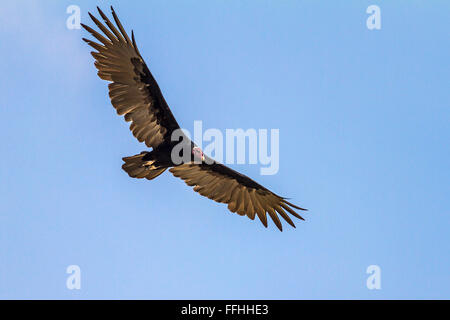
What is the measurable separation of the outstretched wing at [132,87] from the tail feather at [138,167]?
351mm

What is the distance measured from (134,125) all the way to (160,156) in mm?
811

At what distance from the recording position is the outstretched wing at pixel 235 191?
41.4ft

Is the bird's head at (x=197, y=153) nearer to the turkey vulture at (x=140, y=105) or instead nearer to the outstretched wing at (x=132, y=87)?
the turkey vulture at (x=140, y=105)

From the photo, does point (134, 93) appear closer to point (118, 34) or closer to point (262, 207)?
point (118, 34)

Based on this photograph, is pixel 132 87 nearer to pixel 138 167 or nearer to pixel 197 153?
pixel 138 167

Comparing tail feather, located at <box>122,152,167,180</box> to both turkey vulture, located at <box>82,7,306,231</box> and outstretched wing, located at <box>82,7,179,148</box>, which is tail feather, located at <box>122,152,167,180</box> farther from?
outstretched wing, located at <box>82,7,179,148</box>

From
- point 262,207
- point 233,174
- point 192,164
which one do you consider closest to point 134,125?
point 192,164

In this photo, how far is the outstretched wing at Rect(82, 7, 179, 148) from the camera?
429 inches

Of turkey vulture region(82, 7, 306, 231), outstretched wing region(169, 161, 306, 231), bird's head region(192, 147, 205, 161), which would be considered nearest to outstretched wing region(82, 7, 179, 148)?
turkey vulture region(82, 7, 306, 231)

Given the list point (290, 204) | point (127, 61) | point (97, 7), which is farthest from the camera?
point (290, 204)

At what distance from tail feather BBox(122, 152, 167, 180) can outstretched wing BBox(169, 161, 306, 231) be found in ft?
3.81

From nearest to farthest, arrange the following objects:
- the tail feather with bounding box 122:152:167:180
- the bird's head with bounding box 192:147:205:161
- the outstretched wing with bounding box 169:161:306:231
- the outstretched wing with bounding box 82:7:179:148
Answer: the outstretched wing with bounding box 82:7:179:148 → the tail feather with bounding box 122:152:167:180 → the bird's head with bounding box 192:147:205:161 → the outstretched wing with bounding box 169:161:306:231
